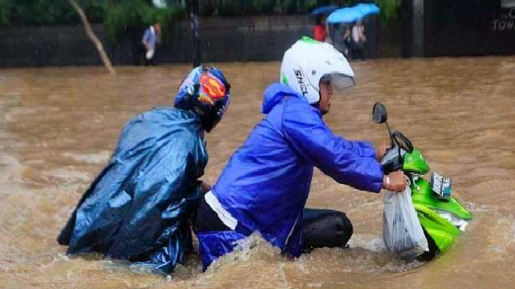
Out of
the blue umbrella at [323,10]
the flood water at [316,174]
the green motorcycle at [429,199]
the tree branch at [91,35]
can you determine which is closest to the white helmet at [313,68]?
the green motorcycle at [429,199]

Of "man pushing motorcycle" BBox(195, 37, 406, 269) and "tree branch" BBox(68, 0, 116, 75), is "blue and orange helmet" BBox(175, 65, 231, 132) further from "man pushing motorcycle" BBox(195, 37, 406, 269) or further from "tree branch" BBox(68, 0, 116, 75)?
"tree branch" BBox(68, 0, 116, 75)

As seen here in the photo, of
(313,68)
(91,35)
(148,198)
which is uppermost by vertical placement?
(313,68)

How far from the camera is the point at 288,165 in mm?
3977

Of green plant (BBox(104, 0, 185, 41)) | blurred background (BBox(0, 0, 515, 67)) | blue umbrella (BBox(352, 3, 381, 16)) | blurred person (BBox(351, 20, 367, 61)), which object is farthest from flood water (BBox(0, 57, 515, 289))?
green plant (BBox(104, 0, 185, 41))

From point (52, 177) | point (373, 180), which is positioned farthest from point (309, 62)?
point (52, 177)

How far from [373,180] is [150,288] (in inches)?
47.4

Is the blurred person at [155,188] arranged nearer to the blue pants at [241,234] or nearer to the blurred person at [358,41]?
the blue pants at [241,234]

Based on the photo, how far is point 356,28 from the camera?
2303 cm

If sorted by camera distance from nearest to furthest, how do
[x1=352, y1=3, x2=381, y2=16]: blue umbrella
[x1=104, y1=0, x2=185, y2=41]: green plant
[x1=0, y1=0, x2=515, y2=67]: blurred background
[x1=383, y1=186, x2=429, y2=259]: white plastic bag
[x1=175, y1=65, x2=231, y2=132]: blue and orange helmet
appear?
[x1=383, y1=186, x2=429, y2=259]: white plastic bag
[x1=175, y1=65, x2=231, y2=132]: blue and orange helmet
[x1=352, y1=3, x2=381, y2=16]: blue umbrella
[x1=0, y1=0, x2=515, y2=67]: blurred background
[x1=104, y1=0, x2=185, y2=41]: green plant

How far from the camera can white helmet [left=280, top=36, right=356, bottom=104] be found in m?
3.98

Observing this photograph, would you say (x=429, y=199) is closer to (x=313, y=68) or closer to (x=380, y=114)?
(x=380, y=114)

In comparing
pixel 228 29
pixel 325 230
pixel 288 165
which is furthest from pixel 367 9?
pixel 288 165

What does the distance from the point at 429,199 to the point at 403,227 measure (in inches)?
9.6

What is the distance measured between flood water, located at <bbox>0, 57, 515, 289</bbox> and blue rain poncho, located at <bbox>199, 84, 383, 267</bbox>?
124mm
